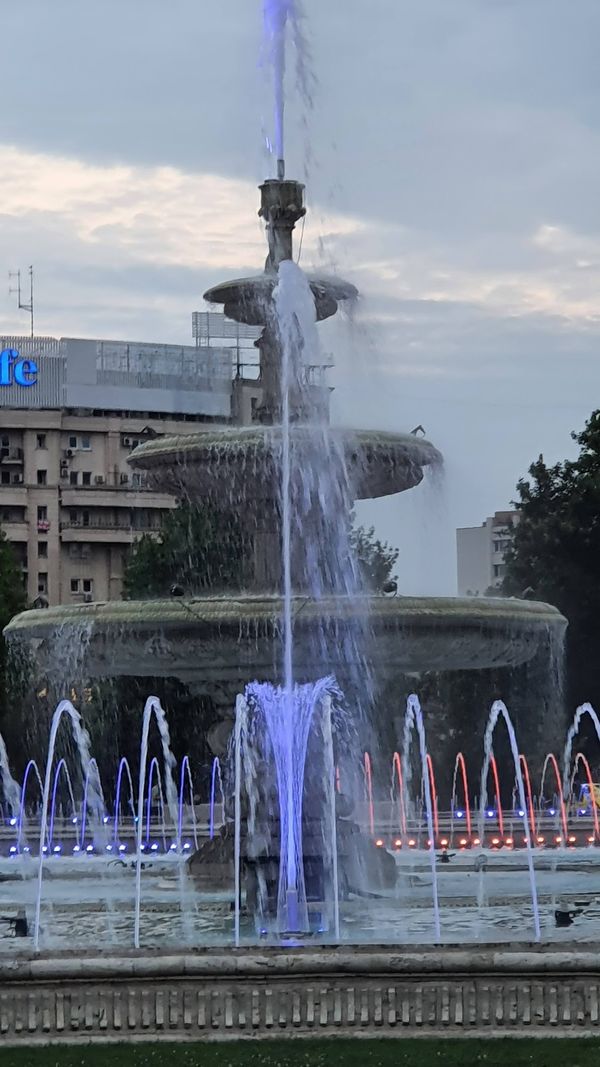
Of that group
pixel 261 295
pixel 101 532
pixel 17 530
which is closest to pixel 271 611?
pixel 261 295

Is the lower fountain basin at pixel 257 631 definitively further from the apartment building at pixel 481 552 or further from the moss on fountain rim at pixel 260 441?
the apartment building at pixel 481 552

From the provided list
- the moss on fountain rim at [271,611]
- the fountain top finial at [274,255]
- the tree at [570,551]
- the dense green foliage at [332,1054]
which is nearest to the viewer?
the dense green foliage at [332,1054]

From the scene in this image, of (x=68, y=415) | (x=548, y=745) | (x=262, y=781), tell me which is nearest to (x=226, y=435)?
(x=262, y=781)

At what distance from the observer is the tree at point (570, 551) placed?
46.0 metres

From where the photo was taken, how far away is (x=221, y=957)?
11.1m

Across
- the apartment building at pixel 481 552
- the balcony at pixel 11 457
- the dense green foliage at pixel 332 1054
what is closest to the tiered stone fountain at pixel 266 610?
the dense green foliage at pixel 332 1054

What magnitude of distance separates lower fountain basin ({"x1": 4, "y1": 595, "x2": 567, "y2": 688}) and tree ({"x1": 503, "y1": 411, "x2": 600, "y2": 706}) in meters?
25.2

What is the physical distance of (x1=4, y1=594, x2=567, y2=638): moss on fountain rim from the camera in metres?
19.0

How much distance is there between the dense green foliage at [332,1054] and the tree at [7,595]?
4045 cm

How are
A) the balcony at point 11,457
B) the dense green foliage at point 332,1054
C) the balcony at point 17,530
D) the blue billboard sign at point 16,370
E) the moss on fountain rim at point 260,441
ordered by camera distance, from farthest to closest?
the balcony at point 11,457 < the blue billboard sign at point 16,370 < the balcony at point 17,530 < the moss on fountain rim at point 260,441 < the dense green foliage at point 332,1054

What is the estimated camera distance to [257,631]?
62.8 feet

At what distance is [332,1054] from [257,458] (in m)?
10.4

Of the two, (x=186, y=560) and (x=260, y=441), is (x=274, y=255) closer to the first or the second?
(x=260, y=441)

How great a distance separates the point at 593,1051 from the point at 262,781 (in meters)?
8.84
